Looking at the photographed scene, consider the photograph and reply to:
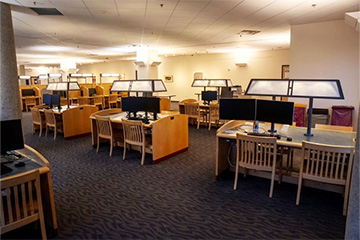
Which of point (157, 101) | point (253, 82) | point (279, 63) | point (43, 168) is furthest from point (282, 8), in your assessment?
point (279, 63)

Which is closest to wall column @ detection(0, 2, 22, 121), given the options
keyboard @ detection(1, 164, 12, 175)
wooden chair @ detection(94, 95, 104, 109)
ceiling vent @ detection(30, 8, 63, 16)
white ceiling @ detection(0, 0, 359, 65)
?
white ceiling @ detection(0, 0, 359, 65)

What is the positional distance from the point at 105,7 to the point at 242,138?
146 inches

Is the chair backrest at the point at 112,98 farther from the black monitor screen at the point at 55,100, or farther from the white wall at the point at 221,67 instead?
the black monitor screen at the point at 55,100

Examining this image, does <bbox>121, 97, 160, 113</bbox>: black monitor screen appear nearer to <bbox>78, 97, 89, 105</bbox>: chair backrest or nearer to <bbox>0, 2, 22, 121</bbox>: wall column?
<bbox>0, 2, 22, 121</bbox>: wall column

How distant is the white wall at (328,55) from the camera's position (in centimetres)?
600

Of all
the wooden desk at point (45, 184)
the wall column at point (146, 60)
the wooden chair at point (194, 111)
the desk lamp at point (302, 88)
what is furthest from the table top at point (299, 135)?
the wall column at point (146, 60)

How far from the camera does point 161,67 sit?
51.2ft

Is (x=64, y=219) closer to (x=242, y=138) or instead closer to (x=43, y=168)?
(x=43, y=168)

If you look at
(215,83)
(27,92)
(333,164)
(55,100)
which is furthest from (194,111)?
(27,92)

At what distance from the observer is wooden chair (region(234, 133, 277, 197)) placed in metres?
3.02

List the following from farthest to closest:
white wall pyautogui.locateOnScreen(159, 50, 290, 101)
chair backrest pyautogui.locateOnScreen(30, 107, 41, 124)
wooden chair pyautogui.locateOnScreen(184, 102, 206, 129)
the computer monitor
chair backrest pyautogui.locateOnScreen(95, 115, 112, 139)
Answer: white wall pyautogui.locateOnScreen(159, 50, 290, 101), the computer monitor, wooden chair pyautogui.locateOnScreen(184, 102, 206, 129), chair backrest pyautogui.locateOnScreen(30, 107, 41, 124), chair backrest pyautogui.locateOnScreen(95, 115, 112, 139)

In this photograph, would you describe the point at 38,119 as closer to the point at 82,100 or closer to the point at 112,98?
the point at 82,100

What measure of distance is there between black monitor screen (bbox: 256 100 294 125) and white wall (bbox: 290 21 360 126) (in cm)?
381

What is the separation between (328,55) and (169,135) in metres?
4.65
